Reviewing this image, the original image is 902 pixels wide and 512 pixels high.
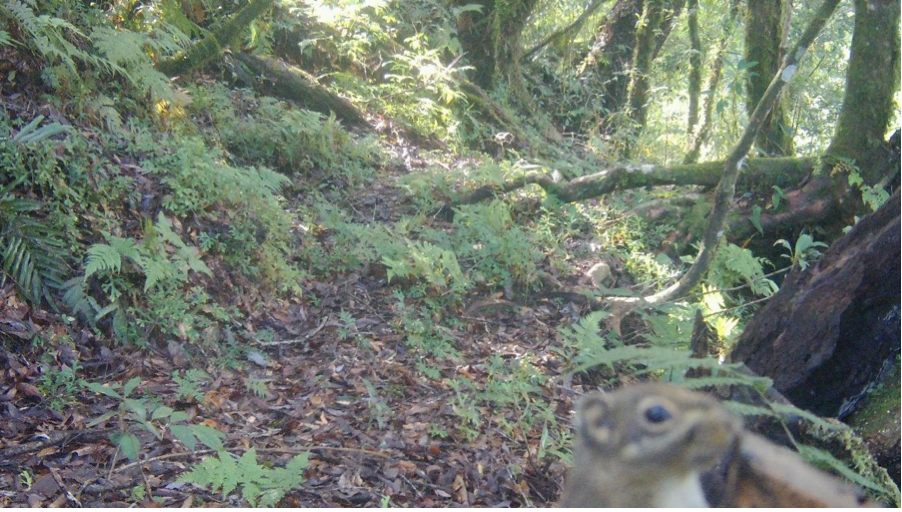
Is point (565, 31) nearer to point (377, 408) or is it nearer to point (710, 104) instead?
point (710, 104)

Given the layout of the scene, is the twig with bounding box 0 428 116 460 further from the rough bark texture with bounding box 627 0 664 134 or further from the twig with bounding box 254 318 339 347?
the rough bark texture with bounding box 627 0 664 134

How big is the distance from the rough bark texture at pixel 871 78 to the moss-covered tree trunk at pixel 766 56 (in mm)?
1684

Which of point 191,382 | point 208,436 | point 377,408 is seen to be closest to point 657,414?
point 208,436

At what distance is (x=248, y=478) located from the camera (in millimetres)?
2551

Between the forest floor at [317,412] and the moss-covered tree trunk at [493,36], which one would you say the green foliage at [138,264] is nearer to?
the forest floor at [317,412]

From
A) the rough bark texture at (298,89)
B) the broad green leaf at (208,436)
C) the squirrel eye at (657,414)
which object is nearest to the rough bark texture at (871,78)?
the rough bark texture at (298,89)

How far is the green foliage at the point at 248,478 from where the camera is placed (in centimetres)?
249

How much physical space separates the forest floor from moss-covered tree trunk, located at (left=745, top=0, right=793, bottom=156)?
4782 millimetres

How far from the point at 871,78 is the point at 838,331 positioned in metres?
4.75

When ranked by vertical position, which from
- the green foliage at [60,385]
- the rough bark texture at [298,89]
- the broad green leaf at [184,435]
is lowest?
the green foliage at [60,385]

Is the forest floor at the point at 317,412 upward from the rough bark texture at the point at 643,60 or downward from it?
downward

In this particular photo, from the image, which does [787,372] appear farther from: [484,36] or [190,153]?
[484,36]

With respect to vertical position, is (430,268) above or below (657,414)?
below

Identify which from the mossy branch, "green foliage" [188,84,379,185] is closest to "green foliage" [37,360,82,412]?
"green foliage" [188,84,379,185]
